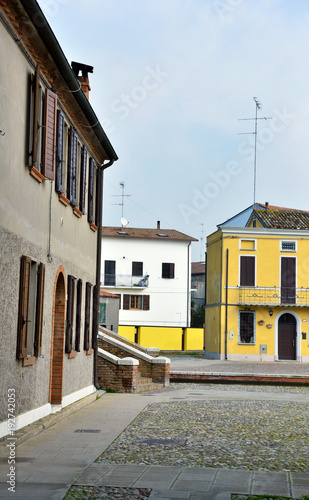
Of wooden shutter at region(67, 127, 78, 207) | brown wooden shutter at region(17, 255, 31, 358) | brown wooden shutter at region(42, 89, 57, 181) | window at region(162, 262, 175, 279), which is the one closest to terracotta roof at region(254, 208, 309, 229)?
window at region(162, 262, 175, 279)

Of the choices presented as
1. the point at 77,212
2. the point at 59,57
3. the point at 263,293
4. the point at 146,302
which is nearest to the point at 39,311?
the point at 77,212

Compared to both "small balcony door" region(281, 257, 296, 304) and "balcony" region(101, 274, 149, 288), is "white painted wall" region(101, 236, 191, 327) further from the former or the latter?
"small balcony door" region(281, 257, 296, 304)

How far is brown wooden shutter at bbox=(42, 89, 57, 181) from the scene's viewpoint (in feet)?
34.3

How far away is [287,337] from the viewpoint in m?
37.7

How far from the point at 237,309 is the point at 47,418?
2739 cm

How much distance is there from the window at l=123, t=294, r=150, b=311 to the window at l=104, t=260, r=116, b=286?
60.5 inches

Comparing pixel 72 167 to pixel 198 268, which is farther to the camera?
pixel 198 268

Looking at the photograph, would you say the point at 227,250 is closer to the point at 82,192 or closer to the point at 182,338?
the point at 182,338

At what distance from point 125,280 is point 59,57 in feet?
138

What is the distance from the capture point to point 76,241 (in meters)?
14.1

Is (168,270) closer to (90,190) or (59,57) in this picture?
(90,190)

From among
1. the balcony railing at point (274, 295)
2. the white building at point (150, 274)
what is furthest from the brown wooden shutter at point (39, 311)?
the white building at point (150, 274)

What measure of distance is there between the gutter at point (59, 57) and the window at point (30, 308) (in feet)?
10.2

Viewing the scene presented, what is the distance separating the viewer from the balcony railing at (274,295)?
37.4 metres
